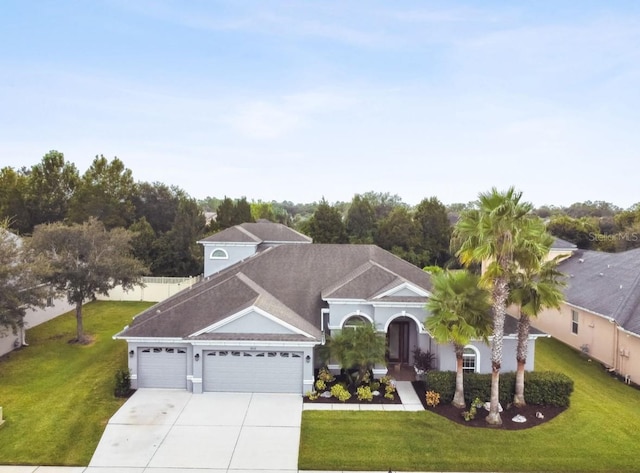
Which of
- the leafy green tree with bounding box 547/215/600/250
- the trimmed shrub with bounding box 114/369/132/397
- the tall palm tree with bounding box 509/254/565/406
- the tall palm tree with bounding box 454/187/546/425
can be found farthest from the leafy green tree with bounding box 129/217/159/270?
the leafy green tree with bounding box 547/215/600/250

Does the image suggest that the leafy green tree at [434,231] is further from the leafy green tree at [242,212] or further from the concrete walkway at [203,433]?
the concrete walkway at [203,433]

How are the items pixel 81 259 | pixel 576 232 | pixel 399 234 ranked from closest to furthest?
1. pixel 81 259
2. pixel 399 234
3. pixel 576 232

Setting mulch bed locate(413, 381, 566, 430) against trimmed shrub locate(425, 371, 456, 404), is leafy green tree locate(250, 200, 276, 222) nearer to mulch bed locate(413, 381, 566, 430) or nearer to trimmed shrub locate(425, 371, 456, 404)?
trimmed shrub locate(425, 371, 456, 404)

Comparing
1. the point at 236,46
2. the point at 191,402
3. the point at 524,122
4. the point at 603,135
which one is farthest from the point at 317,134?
the point at 191,402

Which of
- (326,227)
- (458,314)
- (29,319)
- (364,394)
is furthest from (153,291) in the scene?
(458,314)

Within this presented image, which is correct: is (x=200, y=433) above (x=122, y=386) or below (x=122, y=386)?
below

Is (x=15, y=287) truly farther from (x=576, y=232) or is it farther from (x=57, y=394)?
(x=576, y=232)

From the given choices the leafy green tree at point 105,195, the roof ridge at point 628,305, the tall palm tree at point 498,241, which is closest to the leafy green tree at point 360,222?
the leafy green tree at point 105,195
